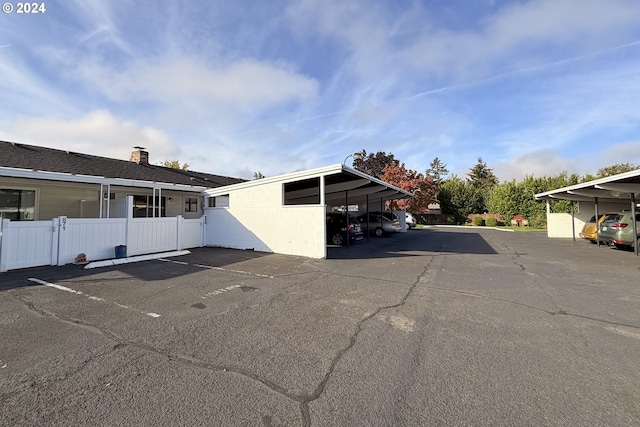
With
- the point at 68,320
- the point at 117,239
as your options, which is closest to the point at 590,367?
the point at 68,320

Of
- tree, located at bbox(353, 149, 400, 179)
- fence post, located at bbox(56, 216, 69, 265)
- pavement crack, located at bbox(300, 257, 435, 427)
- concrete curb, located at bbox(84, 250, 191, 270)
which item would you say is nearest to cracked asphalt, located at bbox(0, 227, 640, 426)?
pavement crack, located at bbox(300, 257, 435, 427)

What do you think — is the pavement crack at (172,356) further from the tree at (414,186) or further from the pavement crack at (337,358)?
the tree at (414,186)

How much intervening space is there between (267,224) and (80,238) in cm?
624

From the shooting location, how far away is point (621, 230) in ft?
39.5

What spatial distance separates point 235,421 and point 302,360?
1069 millimetres

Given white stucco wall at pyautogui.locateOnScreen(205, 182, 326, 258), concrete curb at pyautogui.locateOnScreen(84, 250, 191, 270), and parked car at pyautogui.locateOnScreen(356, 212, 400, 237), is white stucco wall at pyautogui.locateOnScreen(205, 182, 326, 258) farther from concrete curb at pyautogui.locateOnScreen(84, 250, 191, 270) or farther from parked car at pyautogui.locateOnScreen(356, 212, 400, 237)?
parked car at pyautogui.locateOnScreen(356, 212, 400, 237)

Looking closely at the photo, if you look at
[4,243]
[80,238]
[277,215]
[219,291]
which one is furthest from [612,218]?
[4,243]

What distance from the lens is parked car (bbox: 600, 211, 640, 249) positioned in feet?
38.3

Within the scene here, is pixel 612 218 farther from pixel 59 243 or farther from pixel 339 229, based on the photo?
pixel 59 243

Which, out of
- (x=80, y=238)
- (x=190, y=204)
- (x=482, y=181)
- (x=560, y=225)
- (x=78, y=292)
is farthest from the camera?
(x=482, y=181)

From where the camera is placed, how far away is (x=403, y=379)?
2789 mm

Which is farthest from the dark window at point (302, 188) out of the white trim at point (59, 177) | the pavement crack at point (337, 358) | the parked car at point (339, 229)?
the pavement crack at point (337, 358)

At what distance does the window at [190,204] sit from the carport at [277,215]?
10.6ft

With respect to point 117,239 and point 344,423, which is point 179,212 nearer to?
point 117,239
